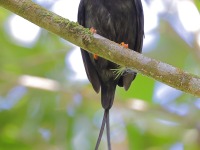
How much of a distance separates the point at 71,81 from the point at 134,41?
2.28 metres

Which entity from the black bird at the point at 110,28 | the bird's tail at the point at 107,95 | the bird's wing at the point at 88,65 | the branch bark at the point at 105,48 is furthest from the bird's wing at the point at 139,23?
the branch bark at the point at 105,48

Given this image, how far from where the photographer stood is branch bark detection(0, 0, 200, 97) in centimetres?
341

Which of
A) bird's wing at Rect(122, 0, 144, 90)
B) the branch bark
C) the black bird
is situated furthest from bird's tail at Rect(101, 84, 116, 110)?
the branch bark

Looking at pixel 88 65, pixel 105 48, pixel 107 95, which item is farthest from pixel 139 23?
pixel 105 48

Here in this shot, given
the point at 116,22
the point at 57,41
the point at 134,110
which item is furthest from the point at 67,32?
the point at 57,41

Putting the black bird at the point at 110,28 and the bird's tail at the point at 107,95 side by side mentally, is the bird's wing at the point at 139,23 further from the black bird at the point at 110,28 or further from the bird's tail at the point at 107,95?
the bird's tail at the point at 107,95

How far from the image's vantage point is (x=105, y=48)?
3.62 m

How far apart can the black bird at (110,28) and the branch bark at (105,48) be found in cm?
107

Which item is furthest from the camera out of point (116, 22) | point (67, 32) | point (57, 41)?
point (57, 41)

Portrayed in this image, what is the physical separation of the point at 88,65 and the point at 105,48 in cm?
134

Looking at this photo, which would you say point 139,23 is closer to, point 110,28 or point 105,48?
point 110,28

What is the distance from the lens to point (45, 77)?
278 inches

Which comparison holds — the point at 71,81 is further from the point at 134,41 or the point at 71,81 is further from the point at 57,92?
the point at 134,41

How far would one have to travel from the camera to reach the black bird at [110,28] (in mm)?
4766
